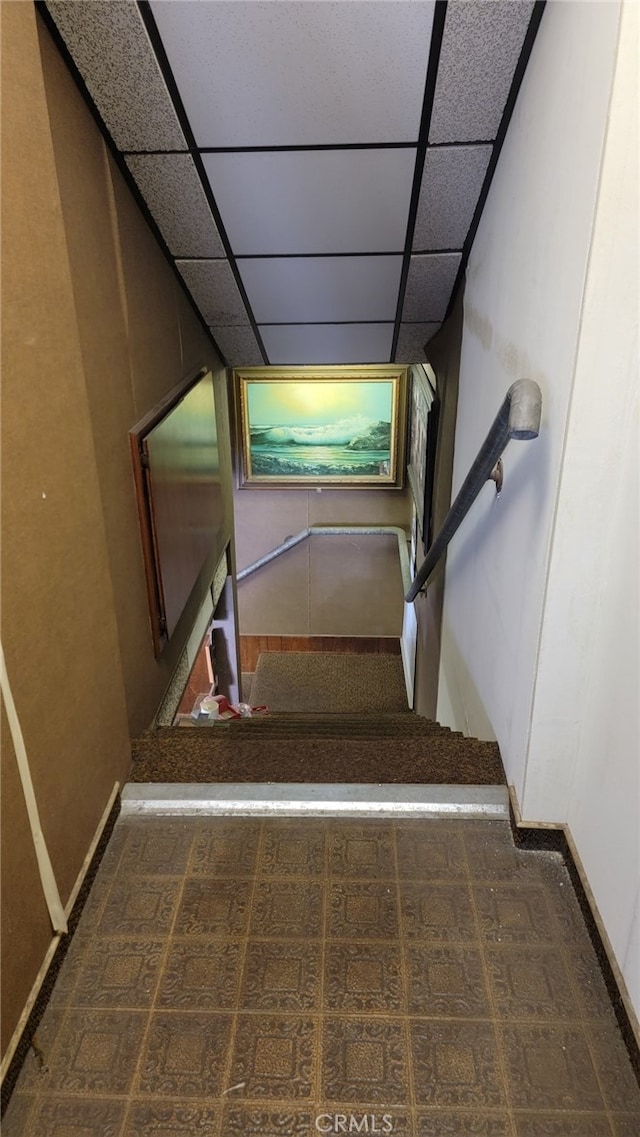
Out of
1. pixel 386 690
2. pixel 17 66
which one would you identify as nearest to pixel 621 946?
pixel 17 66

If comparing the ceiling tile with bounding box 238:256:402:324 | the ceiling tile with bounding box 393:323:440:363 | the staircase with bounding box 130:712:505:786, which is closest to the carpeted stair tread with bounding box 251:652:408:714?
the ceiling tile with bounding box 393:323:440:363

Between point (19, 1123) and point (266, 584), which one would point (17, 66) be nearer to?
point (19, 1123)

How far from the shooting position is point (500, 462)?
175 centimetres

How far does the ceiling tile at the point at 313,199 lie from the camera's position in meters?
1.92

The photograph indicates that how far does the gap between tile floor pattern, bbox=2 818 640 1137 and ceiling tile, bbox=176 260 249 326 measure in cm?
198

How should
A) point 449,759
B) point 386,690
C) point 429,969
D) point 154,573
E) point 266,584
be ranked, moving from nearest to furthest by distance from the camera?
point 429,969 < point 449,759 < point 154,573 < point 386,690 < point 266,584

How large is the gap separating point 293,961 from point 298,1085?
0.70ft

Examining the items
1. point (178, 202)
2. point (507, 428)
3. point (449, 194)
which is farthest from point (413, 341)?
point (507, 428)

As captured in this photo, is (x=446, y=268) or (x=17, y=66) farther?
(x=446, y=268)

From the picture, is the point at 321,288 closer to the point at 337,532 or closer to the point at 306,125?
the point at 306,125

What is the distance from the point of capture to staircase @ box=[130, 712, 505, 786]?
5.65 ft

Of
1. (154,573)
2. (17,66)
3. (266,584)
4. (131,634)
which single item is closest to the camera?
(17,66)

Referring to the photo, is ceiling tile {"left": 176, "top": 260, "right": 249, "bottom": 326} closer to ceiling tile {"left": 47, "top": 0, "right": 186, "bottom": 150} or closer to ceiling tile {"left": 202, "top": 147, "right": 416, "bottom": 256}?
ceiling tile {"left": 202, "top": 147, "right": 416, "bottom": 256}

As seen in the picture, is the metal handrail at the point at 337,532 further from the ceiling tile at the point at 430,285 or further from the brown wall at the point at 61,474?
the brown wall at the point at 61,474
